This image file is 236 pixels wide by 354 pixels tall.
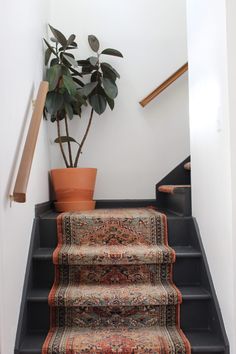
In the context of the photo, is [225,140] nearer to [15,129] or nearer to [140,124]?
[15,129]

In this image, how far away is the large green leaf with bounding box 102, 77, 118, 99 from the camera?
12.0 feet

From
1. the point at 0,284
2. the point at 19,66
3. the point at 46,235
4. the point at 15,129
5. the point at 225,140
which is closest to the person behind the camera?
the point at 0,284

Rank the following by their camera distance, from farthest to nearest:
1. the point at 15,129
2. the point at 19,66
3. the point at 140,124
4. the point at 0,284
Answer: the point at 140,124
the point at 19,66
the point at 15,129
the point at 0,284

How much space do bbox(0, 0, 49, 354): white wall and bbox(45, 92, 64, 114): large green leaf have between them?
360mm

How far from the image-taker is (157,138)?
398 centimetres

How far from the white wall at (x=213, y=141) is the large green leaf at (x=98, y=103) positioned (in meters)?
1.02

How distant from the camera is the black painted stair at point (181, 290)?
2.20 meters

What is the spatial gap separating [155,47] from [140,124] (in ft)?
2.53

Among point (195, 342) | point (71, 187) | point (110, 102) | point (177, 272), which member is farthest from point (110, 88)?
point (195, 342)

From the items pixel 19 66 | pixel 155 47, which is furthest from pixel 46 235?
pixel 155 47

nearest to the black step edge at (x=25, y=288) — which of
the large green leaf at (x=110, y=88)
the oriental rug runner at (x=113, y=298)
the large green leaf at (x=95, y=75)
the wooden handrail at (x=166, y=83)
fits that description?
the oriental rug runner at (x=113, y=298)

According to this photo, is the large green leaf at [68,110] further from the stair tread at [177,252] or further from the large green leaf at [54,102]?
the stair tread at [177,252]

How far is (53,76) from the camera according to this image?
10.8ft

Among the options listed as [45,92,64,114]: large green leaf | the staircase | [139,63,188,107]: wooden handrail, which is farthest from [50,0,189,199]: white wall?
the staircase
